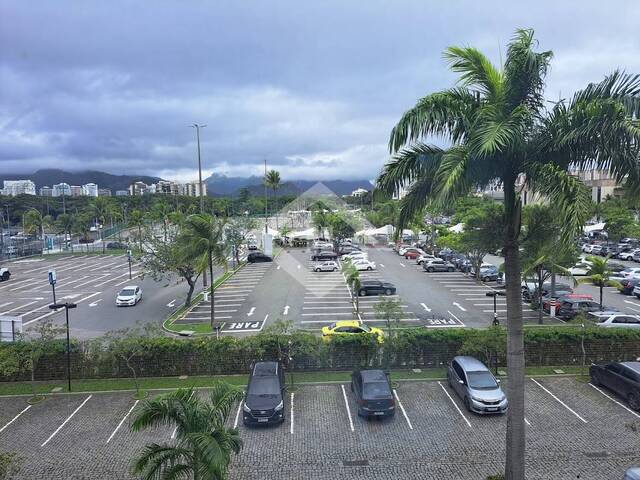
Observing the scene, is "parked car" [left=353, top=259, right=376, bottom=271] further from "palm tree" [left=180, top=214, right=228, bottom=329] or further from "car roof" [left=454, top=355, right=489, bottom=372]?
"car roof" [left=454, top=355, right=489, bottom=372]

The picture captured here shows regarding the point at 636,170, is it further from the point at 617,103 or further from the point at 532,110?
the point at 532,110

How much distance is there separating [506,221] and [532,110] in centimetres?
217

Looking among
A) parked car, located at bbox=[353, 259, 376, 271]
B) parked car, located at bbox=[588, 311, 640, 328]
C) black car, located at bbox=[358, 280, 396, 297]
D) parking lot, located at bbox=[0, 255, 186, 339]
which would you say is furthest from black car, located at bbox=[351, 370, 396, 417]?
parked car, located at bbox=[353, 259, 376, 271]

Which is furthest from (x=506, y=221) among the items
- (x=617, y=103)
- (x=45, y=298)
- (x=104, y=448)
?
(x=45, y=298)

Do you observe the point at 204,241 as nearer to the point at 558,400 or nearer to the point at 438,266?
the point at 558,400

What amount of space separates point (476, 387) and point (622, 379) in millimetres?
5251

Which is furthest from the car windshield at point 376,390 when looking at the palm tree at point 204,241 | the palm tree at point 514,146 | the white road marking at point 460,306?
the white road marking at point 460,306

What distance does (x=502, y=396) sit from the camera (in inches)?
604

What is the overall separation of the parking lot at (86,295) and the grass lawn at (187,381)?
6940 mm

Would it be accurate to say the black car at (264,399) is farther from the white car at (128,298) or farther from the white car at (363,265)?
the white car at (363,265)

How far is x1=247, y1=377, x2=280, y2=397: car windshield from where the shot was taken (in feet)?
50.1

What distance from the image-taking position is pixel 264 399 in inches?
591

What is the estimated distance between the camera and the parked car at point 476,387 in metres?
15.2

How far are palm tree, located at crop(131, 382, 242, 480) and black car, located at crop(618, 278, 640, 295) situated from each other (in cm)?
3352
